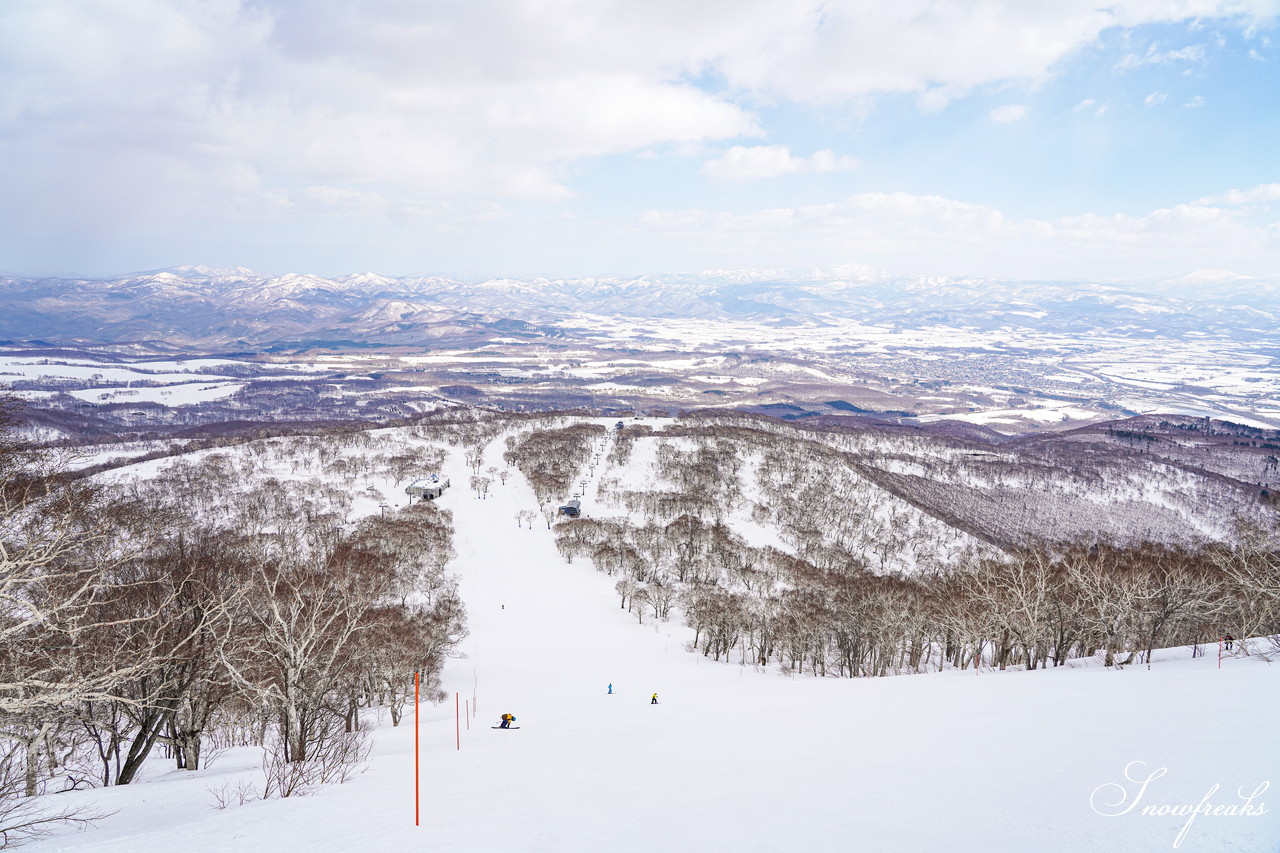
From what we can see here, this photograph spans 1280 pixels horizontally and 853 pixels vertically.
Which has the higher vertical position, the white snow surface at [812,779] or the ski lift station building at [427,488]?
the white snow surface at [812,779]

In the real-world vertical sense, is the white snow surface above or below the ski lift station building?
above

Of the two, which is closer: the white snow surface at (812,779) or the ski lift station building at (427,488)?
the white snow surface at (812,779)

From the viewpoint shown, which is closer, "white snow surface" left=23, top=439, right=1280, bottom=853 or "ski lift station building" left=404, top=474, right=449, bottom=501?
"white snow surface" left=23, top=439, right=1280, bottom=853

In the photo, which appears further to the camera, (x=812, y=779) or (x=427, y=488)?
(x=427, y=488)

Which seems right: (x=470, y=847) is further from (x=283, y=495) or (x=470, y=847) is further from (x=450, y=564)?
(x=283, y=495)

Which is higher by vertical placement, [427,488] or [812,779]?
[812,779]
